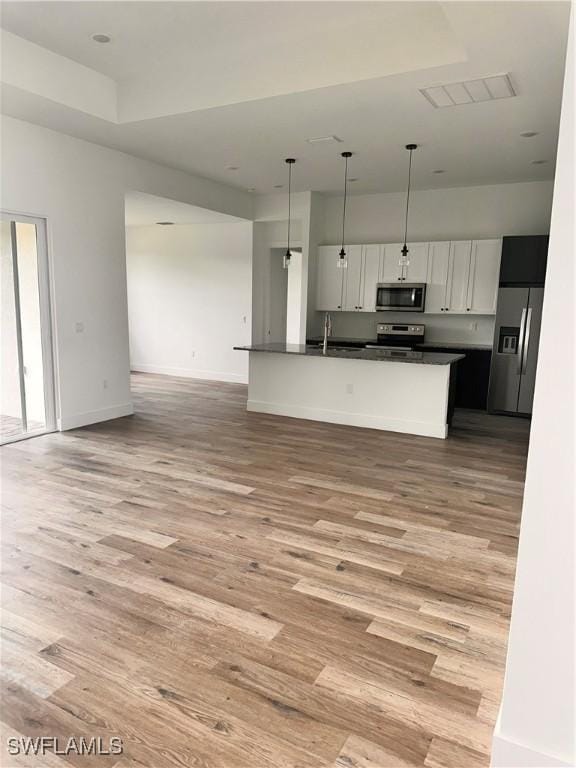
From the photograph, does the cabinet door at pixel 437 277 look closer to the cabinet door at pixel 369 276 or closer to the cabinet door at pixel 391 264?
the cabinet door at pixel 391 264

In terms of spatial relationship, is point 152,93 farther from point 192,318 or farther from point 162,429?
point 192,318

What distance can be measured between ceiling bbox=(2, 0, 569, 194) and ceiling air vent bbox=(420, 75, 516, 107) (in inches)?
3.3

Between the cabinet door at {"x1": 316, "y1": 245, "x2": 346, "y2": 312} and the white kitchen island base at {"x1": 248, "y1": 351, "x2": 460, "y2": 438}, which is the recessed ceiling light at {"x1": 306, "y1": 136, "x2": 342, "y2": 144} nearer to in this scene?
the white kitchen island base at {"x1": 248, "y1": 351, "x2": 460, "y2": 438}

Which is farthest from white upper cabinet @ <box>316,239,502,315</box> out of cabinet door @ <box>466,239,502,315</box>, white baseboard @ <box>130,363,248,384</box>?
white baseboard @ <box>130,363,248,384</box>

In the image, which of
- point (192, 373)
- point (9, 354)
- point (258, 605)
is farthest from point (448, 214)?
point (258, 605)

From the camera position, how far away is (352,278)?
7875mm

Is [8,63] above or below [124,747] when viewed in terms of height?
above

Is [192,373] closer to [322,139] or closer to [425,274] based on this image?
[425,274]

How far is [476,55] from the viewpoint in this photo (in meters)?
3.31

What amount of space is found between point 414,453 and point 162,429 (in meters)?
2.71

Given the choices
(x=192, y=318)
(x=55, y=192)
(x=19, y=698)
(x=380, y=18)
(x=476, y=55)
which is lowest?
(x=19, y=698)

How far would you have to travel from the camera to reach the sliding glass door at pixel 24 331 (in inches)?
197

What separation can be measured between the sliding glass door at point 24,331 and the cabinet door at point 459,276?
16.9ft

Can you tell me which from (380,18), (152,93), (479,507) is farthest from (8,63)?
(479,507)
